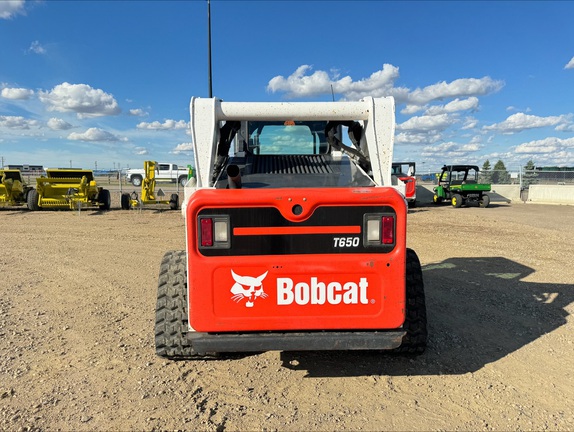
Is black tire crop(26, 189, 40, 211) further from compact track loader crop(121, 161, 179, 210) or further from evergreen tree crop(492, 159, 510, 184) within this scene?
evergreen tree crop(492, 159, 510, 184)

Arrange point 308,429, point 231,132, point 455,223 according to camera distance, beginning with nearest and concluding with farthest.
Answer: point 308,429, point 231,132, point 455,223

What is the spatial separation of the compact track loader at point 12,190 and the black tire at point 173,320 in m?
15.0

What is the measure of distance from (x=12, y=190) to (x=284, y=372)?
16106 millimetres

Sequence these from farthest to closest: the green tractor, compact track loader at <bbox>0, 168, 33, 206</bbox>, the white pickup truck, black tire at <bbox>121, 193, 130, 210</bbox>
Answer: the white pickup truck → the green tractor → black tire at <bbox>121, 193, 130, 210</bbox> → compact track loader at <bbox>0, 168, 33, 206</bbox>

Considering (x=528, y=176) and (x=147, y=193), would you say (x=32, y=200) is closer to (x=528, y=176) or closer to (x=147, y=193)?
(x=147, y=193)

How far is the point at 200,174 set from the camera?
3152mm

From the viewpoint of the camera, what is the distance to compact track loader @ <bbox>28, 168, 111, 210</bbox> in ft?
48.1

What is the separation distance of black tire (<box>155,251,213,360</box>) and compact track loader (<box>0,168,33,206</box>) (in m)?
15.0

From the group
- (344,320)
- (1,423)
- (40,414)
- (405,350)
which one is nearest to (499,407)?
(405,350)

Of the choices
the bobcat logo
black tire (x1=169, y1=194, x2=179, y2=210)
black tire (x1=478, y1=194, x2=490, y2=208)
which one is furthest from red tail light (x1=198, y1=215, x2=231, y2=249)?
black tire (x1=478, y1=194, x2=490, y2=208)

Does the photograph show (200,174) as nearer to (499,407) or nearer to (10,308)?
(499,407)

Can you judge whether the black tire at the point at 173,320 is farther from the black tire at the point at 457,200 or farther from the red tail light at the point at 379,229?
the black tire at the point at 457,200

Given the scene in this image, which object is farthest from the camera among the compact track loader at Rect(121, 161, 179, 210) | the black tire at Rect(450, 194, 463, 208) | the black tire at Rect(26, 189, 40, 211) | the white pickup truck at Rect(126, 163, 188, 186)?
the white pickup truck at Rect(126, 163, 188, 186)

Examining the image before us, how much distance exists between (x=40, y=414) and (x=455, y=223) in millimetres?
12685
